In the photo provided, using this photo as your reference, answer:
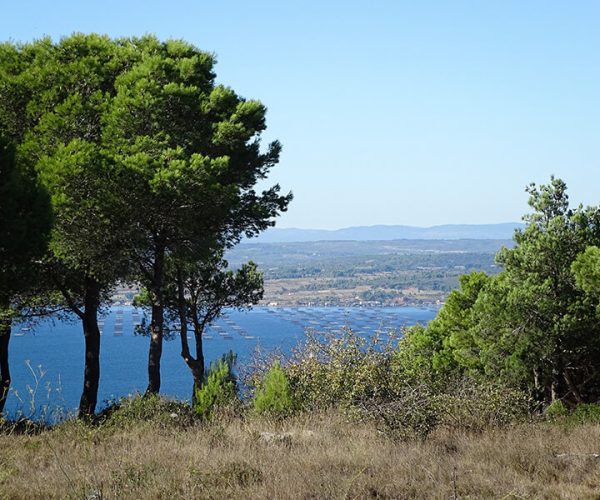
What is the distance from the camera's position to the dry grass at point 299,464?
212 inches

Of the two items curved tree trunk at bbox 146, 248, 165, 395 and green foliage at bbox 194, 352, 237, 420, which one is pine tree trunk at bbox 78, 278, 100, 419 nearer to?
curved tree trunk at bbox 146, 248, 165, 395

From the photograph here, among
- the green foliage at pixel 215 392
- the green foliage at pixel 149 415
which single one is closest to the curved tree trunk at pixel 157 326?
the green foliage at pixel 215 392

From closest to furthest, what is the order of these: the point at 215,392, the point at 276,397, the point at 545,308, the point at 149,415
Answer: the point at 149,415 → the point at 276,397 → the point at 215,392 → the point at 545,308

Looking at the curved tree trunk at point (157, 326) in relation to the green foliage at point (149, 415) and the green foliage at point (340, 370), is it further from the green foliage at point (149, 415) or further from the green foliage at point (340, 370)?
the green foliage at point (149, 415)

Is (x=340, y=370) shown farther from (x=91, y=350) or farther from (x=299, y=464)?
(x=299, y=464)

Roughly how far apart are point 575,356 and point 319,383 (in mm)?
7799

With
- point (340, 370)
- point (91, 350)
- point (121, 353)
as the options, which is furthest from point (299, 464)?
point (121, 353)

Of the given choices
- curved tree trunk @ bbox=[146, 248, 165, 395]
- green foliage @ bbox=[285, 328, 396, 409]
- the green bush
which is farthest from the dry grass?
curved tree trunk @ bbox=[146, 248, 165, 395]

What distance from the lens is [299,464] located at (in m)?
6.20

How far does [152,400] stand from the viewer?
10773 millimetres

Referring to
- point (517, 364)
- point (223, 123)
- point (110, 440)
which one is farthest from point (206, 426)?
point (517, 364)

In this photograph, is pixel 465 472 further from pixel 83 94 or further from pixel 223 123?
pixel 83 94

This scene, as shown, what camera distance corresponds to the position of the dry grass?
212 inches

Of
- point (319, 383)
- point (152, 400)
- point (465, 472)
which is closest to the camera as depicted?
point (465, 472)
